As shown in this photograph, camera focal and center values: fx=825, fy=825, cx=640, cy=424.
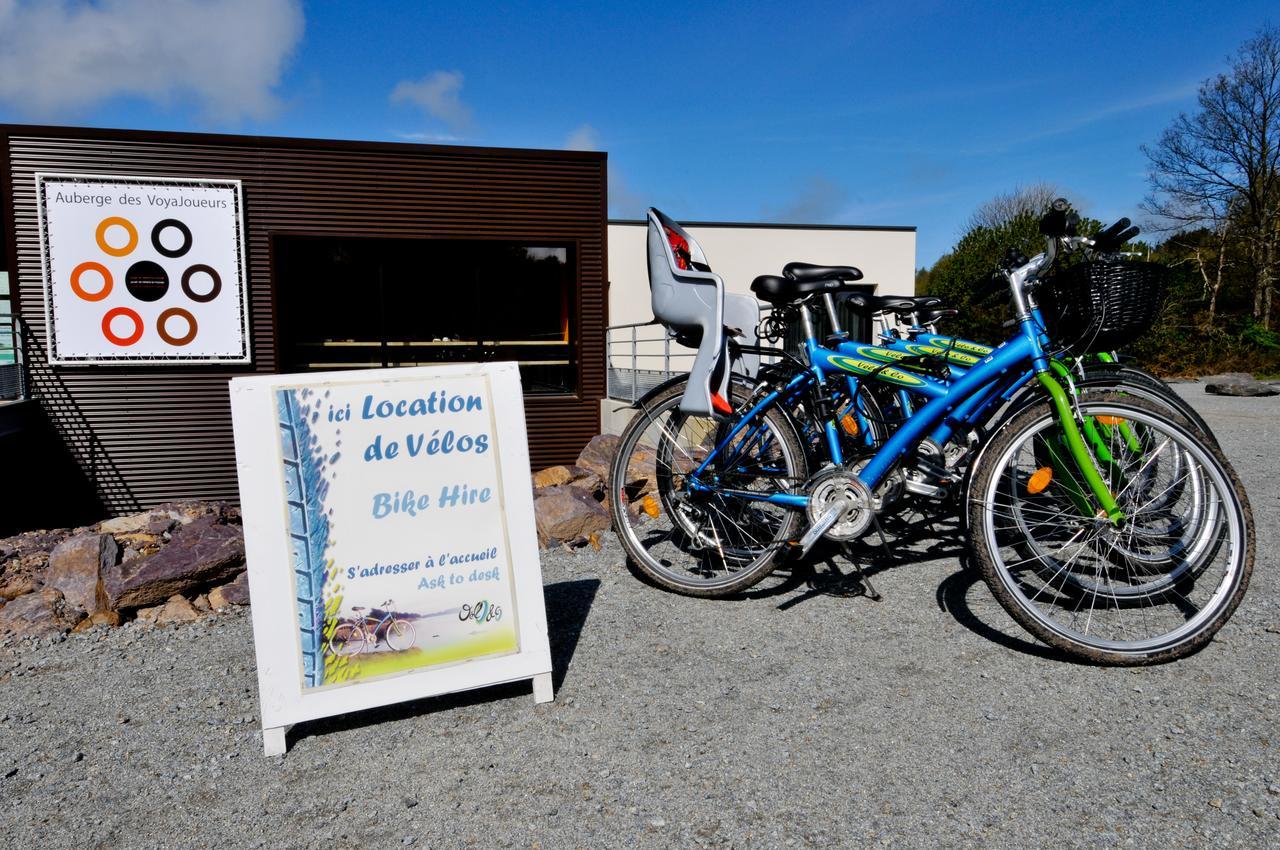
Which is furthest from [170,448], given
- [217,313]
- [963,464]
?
[963,464]

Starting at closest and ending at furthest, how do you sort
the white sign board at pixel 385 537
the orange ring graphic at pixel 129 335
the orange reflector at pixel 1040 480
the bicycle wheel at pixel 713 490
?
the white sign board at pixel 385 537
the orange reflector at pixel 1040 480
the bicycle wheel at pixel 713 490
the orange ring graphic at pixel 129 335

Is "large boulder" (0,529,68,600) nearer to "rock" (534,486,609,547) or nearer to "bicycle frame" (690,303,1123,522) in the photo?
"rock" (534,486,609,547)

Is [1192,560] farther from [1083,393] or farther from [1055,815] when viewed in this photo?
[1055,815]

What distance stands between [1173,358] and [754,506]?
778 inches

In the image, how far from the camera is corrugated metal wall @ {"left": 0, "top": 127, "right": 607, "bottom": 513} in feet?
27.6

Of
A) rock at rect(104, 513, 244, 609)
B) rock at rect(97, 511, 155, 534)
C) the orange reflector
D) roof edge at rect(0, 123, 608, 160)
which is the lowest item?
rock at rect(97, 511, 155, 534)

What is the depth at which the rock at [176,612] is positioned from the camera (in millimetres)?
3438

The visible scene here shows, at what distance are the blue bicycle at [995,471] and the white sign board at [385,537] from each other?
101 cm

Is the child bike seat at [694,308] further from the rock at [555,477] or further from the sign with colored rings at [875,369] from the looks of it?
the rock at [555,477]

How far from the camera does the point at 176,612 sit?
3479 millimetres

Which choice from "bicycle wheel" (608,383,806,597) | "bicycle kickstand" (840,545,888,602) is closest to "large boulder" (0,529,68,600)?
"bicycle wheel" (608,383,806,597)

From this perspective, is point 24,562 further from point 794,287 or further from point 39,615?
point 794,287

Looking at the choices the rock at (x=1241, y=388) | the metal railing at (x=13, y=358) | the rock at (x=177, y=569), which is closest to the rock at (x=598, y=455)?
the rock at (x=177, y=569)

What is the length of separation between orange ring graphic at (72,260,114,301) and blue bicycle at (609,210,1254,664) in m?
7.27
